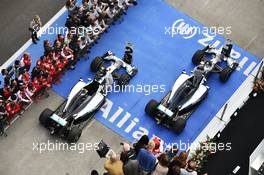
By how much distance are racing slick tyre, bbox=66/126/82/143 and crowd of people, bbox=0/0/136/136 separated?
2018 mm

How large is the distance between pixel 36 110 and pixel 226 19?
824 cm

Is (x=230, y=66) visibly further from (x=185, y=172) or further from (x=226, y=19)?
(x=185, y=172)

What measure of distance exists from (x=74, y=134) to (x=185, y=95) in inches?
157

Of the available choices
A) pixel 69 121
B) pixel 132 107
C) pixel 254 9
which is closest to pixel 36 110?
pixel 69 121

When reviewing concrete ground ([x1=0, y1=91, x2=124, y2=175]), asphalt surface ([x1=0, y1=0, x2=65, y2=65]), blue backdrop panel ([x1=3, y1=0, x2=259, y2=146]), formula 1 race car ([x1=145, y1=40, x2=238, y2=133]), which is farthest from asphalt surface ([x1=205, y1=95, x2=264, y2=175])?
asphalt surface ([x1=0, y1=0, x2=65, y2=65])

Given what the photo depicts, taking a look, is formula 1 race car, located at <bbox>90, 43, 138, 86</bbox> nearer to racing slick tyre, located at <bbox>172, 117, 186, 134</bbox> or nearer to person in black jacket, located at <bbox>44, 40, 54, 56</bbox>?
person in black jacket, located at <bbox>44, 40, 54, 56</bbox>

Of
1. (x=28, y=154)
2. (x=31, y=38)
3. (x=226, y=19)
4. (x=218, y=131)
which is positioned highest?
(x=226, y=19)

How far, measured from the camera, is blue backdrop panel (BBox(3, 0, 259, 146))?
2172 cm

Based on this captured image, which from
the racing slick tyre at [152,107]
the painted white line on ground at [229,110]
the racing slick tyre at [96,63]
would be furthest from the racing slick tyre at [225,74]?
the racing slick tyre at [96,63]

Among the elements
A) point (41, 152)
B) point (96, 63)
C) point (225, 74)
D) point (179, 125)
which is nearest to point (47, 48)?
point (96, 63)

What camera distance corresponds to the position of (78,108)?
21.4m

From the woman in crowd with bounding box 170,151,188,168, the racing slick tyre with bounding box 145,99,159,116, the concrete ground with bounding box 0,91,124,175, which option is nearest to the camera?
the woman in crowd with bounding box 170,151,188,168

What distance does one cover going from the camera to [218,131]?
824 inches

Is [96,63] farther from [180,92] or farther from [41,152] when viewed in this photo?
[41,152]
